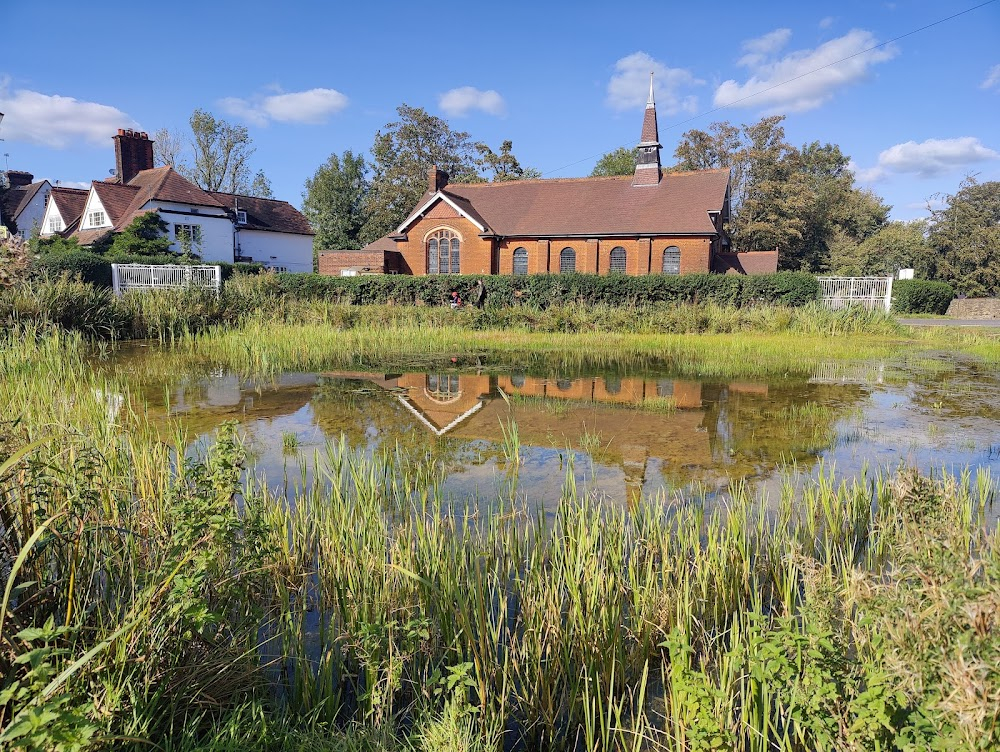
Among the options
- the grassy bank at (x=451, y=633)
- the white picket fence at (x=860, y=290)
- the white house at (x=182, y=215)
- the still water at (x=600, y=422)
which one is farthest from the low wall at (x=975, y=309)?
the white house at (x=182, y=215)

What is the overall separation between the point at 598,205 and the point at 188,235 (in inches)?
933

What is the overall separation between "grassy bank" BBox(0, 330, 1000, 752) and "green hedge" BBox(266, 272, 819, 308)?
18812mm

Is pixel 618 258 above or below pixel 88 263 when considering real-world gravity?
above

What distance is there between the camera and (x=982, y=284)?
40250mm

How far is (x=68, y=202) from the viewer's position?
1604 inches

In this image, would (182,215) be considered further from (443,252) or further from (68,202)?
(443,252)

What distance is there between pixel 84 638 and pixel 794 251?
2102 inches

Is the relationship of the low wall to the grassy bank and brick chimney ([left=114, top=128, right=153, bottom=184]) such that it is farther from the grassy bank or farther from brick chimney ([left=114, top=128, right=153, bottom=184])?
brick chimney ([left=114, top=128, right=153, bottom=184])

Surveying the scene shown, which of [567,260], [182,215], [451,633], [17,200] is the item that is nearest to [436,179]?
[567,260]

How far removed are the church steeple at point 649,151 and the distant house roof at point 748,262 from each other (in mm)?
5672

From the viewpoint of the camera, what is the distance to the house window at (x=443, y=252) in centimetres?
3447

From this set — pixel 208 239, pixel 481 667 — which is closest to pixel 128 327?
pixel 481 667

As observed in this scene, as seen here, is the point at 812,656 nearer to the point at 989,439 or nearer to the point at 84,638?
the point at 84,638

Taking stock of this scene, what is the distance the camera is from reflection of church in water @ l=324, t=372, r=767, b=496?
6.18 m
